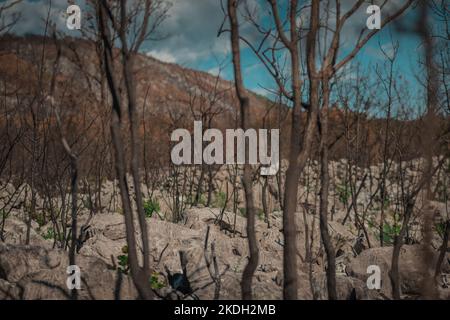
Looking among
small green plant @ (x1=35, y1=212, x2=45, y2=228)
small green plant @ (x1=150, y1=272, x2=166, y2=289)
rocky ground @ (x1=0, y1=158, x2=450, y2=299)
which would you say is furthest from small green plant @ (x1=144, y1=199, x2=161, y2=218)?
small green plant @ (x1=150, y1=272, x2=166, y2=289)

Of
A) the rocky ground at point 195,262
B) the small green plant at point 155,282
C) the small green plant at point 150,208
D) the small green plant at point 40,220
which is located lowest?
the small green plant at point 155,282

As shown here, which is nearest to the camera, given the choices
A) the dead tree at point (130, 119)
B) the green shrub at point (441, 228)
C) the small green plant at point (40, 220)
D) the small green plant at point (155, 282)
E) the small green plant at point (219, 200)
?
the dead tree at point (130, 119)

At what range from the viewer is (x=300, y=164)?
209 cm

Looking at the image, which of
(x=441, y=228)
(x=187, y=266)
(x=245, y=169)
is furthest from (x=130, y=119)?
(x=441, y=228)

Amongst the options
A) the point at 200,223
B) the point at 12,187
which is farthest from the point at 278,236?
the point at 12,187

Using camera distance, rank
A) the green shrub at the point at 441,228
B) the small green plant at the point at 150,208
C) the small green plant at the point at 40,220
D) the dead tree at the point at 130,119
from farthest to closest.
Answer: the small green plant at the point at 150,208, the small green plant at the point at 40,220, the green shrub at the point at 441,228, the dead tree at the point at 130,119

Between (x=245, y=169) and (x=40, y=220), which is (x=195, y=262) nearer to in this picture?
(x=245, y=169)

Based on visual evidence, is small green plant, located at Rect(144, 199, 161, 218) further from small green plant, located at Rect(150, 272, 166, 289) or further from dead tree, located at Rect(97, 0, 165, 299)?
dead tree, located at Rect(97, 0, 165, 299)

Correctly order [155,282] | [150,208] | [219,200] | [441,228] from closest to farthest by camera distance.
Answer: [155,282] < [441,228] < [150,208] < [219,200]

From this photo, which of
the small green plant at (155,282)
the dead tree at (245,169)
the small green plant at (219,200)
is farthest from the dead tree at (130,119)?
the small green plant at (219,200)

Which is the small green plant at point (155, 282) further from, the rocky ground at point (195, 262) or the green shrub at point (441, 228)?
the green shrub at point (441, 228)

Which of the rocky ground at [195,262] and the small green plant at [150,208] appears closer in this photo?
the rocky ground at [195,262]

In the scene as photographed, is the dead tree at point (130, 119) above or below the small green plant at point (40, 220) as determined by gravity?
above
